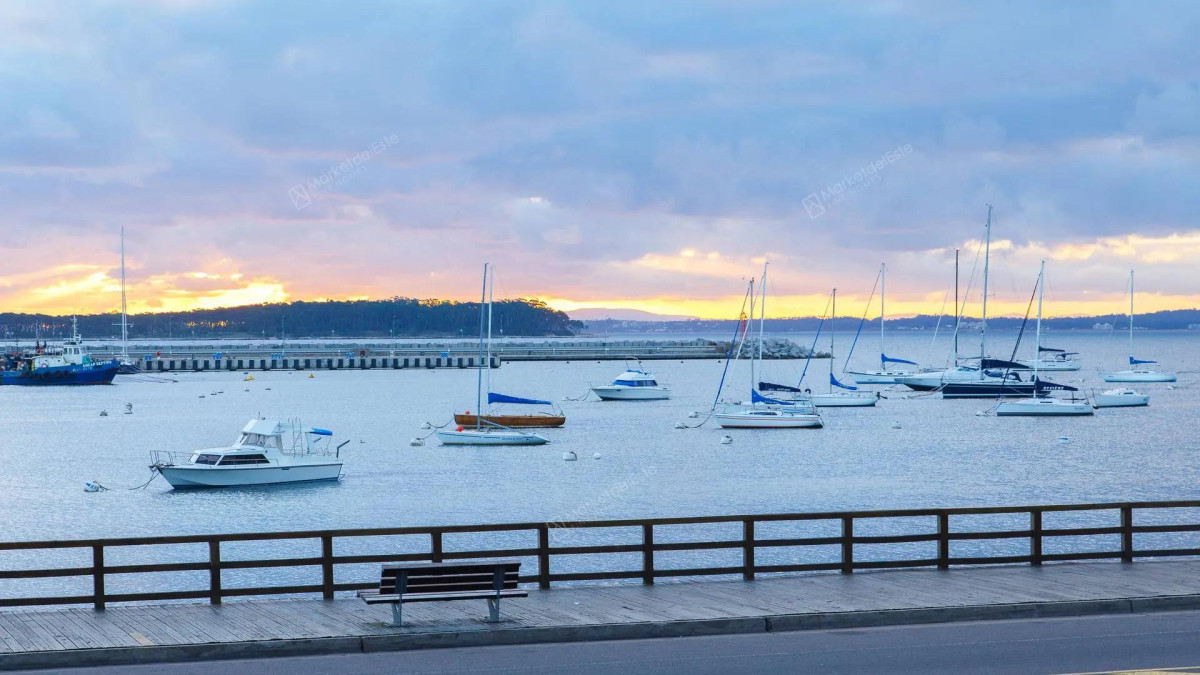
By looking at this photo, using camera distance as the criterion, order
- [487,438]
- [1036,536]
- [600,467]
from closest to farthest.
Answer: [1036,536]
[600,467]
[487,438]

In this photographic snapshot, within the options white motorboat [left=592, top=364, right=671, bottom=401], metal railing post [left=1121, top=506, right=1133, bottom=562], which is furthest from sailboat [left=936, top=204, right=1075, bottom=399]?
metal railing post [left=1121, top=506, right=1133, bottom=562]

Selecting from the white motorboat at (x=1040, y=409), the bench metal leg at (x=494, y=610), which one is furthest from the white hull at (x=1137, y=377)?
the bench metal leg at (x=494, y=610)

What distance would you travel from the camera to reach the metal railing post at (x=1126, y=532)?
1773cm

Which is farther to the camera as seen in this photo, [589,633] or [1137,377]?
[1137,377]

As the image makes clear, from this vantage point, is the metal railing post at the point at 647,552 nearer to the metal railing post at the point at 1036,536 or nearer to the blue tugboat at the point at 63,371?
the metal railing post at the point at 1036,536

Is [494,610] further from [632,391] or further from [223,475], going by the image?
[632,391]

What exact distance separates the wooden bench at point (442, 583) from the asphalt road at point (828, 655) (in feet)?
2.16

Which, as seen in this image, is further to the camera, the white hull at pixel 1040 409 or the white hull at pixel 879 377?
the white hull at pixel 879 377

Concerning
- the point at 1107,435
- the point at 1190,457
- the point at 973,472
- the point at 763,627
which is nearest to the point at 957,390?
the point at 1107,435

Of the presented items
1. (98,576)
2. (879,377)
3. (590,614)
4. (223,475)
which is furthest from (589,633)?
(879,377)

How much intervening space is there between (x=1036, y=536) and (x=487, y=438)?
5943cm

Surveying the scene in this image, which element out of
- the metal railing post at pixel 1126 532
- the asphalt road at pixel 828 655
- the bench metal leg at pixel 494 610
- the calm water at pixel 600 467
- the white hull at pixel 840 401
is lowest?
the calm water at pixel 600 467

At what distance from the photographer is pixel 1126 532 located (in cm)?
1777

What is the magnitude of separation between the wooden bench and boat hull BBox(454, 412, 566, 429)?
63.9 metres
